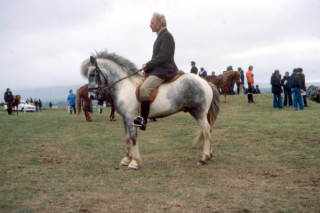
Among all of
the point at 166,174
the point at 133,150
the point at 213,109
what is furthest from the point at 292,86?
the point at 166,174

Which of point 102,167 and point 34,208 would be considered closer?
point 34,208

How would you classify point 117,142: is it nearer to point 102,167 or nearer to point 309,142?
point 102,167

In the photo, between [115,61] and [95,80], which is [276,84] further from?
[95,80]

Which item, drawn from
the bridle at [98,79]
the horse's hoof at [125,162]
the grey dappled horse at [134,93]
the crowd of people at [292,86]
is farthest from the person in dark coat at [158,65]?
the crowd of people at [292,86]

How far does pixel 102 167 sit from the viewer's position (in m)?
7.57

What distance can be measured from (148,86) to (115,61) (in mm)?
1213

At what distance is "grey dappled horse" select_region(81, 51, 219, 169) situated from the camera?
295 inches

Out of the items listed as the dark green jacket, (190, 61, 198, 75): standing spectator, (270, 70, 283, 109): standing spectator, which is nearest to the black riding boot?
the dark green jacket

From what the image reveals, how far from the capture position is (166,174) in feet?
22.2

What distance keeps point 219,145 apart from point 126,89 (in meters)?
3.73

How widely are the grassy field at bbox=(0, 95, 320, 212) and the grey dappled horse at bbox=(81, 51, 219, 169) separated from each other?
70 centimetres

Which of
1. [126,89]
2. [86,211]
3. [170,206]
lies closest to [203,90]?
[126,89]

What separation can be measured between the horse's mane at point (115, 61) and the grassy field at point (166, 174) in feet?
7.03

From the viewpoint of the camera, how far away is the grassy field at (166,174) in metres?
4.82
